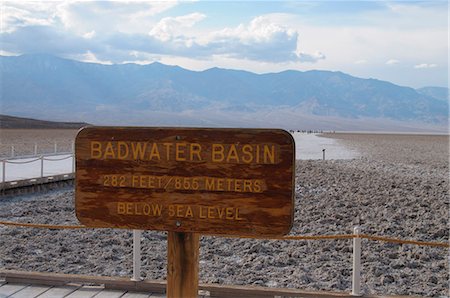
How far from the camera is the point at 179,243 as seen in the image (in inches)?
160

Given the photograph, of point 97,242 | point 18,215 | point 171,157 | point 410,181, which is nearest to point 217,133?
point 171,157

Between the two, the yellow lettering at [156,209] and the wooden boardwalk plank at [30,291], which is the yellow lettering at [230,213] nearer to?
the yellow lettering at [156,209]

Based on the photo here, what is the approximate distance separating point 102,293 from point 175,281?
1.96m

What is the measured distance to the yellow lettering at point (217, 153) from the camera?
380cm

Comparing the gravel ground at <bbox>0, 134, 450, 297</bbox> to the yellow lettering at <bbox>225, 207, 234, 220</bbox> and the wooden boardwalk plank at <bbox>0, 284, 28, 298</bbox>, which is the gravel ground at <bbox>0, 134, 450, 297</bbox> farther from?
the yellow lettering at <bbox>225, 207, 234, 220</bbox>

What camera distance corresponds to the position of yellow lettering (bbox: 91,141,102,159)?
403 centimetres

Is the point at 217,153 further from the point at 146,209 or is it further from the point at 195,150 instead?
the point at 146,209

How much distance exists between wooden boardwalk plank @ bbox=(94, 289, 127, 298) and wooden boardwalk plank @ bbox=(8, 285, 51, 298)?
1.96 feet

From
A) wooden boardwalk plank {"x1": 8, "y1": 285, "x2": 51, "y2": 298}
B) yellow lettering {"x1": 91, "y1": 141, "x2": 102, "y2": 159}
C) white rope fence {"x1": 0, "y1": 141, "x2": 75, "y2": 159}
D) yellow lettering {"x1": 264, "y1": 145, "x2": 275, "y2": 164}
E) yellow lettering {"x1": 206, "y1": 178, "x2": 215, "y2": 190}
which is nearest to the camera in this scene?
yellow lettering {"x1": 264, "y1": 145, "x2": 275, "y2": 164}

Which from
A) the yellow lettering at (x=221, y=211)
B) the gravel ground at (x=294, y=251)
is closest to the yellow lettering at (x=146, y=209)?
the yellow lettering at (x=221, y=211)

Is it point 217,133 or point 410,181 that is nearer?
point 217,133

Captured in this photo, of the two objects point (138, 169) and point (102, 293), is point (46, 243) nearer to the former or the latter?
point (102, 293)

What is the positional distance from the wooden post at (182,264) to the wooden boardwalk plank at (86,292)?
1910 millimetres

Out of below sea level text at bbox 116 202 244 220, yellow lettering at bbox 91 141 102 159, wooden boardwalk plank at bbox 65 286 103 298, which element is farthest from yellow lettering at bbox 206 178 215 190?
wooden boardwalk plank at bbox 65 286 103 298
